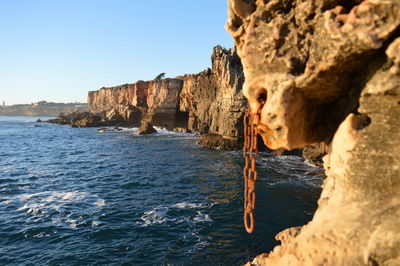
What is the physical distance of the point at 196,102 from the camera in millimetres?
62500

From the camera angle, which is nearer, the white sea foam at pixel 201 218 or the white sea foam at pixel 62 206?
the white sea foam at pixel 201 218

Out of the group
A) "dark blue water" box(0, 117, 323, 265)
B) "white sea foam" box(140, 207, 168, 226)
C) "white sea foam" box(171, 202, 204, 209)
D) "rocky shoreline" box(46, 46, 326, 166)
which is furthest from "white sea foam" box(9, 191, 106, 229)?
"rocky shoreline" box(46, 46, 326, 166)

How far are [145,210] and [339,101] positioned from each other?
1484 cm

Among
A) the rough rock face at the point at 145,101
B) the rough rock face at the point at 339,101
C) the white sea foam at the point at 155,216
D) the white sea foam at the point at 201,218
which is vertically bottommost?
the white sea foam at the point at 155,216

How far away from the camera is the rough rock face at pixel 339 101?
13.8ft

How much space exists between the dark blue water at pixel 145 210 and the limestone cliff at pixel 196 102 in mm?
10968

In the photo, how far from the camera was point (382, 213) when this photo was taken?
432cm

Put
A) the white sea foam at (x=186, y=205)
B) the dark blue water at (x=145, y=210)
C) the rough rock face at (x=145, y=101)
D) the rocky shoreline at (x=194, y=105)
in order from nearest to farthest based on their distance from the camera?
1. the dark blue water at (x=145, y=210)
2. the white sea foam at (x=186, y=205)
3. the rocky shoreline at (x=194, y=105)
4. the rough rock face at (x=145, y=101)

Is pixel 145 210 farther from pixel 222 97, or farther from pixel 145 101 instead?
pixel 145 101

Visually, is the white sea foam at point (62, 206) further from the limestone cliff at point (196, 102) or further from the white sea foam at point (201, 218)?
the limestone cliff at point (196, 102)

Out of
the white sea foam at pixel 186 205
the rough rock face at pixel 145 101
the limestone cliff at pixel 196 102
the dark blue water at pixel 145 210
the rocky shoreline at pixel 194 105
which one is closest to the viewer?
the dark blue water at pixel 145 210

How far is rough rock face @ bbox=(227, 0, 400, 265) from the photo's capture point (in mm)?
4219

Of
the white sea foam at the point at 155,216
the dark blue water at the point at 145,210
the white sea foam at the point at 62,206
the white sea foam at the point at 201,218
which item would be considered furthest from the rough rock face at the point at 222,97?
the white sea foam at the point at 62,206

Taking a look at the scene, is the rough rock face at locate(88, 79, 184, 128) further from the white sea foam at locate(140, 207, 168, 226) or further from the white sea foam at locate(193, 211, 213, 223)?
the white sea foam at locate(193, 211, 213, 223)
